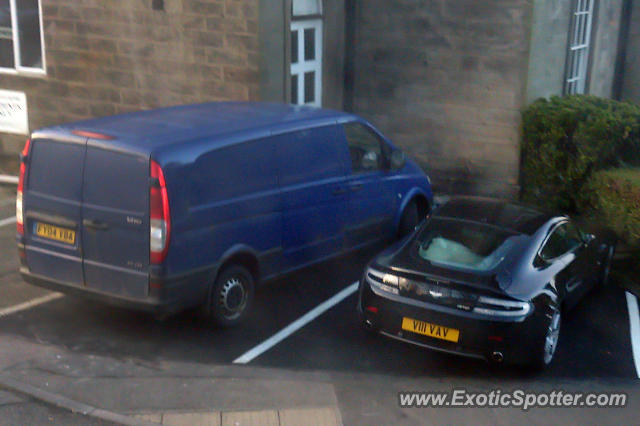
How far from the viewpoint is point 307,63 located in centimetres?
1417

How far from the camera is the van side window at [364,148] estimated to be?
9672mm

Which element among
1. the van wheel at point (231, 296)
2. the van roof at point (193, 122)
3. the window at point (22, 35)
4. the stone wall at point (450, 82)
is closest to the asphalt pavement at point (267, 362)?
the van wheel at point (231, 296)

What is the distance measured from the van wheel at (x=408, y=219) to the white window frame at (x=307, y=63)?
3.93 metres

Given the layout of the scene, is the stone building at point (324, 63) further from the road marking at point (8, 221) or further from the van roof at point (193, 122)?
the van roof at point (193, 122)

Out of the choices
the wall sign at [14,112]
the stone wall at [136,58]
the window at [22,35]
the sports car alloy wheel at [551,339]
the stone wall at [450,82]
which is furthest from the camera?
the wall sign at [14,112]

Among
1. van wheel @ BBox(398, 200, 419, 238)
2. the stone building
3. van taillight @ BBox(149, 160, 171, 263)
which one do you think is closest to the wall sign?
the stone building

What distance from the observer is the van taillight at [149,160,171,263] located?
7414 millimetres

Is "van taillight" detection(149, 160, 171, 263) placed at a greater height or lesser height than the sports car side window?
greater

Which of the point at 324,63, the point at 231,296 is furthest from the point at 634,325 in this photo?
the point at 324,63

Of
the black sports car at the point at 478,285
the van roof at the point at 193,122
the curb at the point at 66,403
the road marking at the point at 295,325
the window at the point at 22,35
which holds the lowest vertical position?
the road marking at the point at 295,325

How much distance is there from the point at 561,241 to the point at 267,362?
3.20 meters

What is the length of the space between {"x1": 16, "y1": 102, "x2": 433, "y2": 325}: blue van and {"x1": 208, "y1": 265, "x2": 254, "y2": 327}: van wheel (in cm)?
1

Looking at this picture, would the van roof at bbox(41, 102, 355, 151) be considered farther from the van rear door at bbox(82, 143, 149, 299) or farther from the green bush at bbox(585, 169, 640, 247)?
the green bush at bbox(585, 169, 640, 247)

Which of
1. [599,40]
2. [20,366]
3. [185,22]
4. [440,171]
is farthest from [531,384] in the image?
[599,40]
